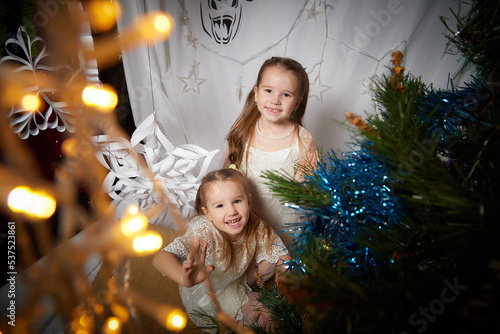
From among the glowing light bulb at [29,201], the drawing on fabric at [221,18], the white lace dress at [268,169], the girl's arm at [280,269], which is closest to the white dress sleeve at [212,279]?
the girl's arm at [280,269]

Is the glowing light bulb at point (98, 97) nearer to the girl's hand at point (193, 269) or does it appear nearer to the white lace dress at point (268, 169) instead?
the girl's hand at point (193, 269)

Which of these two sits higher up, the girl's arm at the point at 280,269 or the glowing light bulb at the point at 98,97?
the glowing light bulb at the point at 98,97

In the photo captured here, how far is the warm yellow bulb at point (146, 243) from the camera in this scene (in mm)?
390

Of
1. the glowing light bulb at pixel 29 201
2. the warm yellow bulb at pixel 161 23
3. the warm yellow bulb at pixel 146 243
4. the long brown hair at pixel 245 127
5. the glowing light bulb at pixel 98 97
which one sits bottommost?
the warm yellow bulb at pixel 146 243

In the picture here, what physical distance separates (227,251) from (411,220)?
2.11ft

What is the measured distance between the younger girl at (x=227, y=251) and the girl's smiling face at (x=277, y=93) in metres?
0.30

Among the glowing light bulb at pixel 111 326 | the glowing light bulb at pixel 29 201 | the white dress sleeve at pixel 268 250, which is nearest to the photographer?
the glowing light bulb at pixel 29 201

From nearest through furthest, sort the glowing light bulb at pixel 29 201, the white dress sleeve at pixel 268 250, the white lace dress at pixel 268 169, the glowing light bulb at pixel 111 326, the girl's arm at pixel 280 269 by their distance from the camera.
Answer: the glowing light bulb at pixel 29 201
the glowing light bulb at pixel 111 326
the girl's arm at pixel 280 269
the white dress sleeve at pixel 268 250
the white lace dress at pixel 268 169

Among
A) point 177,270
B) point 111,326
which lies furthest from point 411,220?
point 177,270

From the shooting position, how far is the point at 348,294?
373mm

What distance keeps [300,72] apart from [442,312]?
96 cm

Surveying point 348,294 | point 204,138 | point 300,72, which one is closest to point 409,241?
point 348,294

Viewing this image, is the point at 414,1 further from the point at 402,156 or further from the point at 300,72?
the point at 402,156

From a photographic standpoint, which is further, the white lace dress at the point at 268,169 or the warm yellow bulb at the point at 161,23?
the white lace dress at the point at 268,169
